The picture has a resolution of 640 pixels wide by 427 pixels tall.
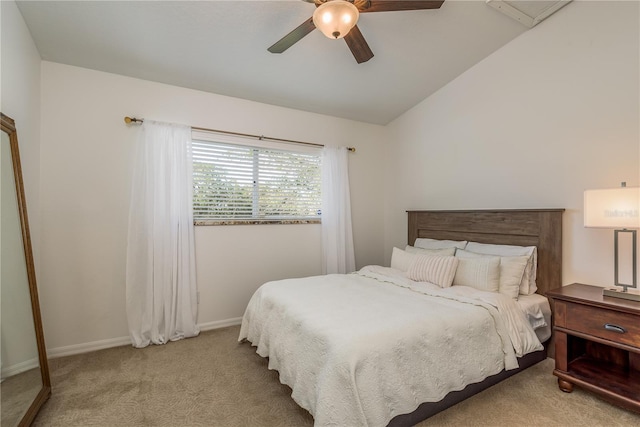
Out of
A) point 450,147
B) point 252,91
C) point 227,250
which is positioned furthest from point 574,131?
point 227,250

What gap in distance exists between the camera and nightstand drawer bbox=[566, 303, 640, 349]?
172cm

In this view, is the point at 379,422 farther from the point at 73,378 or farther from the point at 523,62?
the point at 523,62

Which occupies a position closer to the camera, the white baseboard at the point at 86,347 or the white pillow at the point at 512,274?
the white pillow at the point at 512,274

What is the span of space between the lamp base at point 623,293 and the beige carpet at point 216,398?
2.21 ft

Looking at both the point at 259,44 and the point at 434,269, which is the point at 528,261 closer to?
the point at 434,269

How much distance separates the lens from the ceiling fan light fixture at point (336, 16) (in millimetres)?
1605

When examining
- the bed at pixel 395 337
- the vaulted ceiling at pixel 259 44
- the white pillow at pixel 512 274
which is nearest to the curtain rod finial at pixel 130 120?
the vaulted ceiling at pixel 259 44

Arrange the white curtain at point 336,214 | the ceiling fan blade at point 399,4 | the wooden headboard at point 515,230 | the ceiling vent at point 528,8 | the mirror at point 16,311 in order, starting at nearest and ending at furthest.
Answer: the mirror at point 16,311 → the ceiling fan blade at point 399,4 → the ceiling vent at point 528,8 → the wooden headboard at point 515,230 → the white curtain at point 336,214

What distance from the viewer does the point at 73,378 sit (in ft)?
7.11

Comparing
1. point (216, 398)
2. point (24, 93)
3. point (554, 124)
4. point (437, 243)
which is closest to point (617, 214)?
point (554, 124)

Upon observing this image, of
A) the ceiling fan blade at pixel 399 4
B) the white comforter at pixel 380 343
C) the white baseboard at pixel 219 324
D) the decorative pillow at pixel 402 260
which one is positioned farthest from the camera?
the white baseboard at pixel 219 324

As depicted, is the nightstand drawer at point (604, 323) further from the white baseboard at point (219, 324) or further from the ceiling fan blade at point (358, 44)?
the white baseboard at point (219, 324)

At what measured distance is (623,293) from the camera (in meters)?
1.89

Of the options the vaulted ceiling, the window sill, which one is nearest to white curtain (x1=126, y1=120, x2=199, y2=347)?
the window sill
